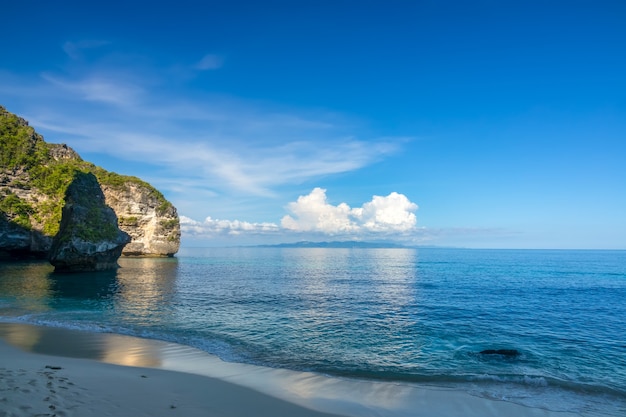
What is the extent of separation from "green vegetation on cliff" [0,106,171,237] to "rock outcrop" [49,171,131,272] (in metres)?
12.4

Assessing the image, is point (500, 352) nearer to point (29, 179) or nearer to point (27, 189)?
point (27, 189)

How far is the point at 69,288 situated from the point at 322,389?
4034 centimetres

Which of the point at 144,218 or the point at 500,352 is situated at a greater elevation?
the point at 144,218

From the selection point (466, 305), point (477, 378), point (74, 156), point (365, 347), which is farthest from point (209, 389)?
point (74, 156)

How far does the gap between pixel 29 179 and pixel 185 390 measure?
8945 centimetres

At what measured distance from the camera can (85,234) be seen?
5650 cm

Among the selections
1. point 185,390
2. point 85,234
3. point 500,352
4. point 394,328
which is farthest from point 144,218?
point 500,352

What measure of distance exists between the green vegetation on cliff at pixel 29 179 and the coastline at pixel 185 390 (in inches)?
2738

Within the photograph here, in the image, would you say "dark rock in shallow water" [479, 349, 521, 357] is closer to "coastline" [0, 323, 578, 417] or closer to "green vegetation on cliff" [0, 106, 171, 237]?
"coastline" [0, 323, 578, 417]

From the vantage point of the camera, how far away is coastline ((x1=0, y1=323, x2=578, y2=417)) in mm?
9664

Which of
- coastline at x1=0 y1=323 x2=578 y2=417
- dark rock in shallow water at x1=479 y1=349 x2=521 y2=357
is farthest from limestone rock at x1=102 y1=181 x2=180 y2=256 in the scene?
dark rock in shallow water at x1=479 y1=349 x2=521 y2=357

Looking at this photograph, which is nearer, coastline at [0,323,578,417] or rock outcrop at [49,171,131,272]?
coastline at [0,323,578,417]

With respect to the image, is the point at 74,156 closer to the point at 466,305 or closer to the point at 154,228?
the point at 154,228

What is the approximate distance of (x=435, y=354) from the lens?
60.7 feet
